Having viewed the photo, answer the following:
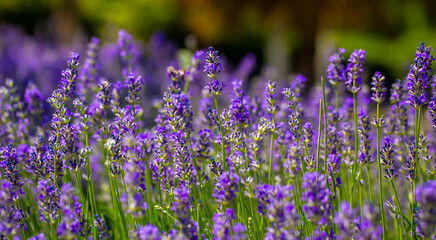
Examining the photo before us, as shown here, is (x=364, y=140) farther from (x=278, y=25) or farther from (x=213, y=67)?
(x=278, y=25)

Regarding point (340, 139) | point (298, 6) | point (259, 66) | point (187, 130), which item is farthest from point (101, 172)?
point (259, 66)

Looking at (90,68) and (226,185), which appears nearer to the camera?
(226,185)

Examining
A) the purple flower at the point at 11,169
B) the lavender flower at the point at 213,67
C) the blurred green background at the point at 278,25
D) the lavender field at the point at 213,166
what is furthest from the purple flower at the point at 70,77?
the blurred green background at the point at 278,25

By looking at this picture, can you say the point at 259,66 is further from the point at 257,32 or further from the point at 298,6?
the point at 298,6

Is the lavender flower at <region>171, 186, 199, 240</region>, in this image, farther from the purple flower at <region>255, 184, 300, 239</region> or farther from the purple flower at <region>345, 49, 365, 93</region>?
the purple flower at <region>345, 49, 365, 93</region>

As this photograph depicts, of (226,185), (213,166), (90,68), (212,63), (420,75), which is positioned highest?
(90,68)

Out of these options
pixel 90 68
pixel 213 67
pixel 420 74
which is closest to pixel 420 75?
pixel 420 74

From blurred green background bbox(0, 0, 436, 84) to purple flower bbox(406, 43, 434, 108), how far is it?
244 inches

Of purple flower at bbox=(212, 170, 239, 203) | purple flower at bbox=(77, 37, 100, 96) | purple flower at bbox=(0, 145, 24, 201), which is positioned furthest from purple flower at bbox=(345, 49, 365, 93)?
purple flower at bbox=(77, 37, 100, 96)

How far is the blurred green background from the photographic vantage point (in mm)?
9570

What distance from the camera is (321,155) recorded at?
8.05 feet

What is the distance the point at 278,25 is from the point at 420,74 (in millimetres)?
8375

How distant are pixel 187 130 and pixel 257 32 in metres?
11.3

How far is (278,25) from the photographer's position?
10.1 meters
